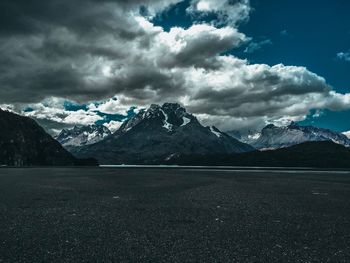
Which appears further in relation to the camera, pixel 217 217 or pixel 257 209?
pixel 257 209

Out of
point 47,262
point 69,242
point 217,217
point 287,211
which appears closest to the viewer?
point 47,262

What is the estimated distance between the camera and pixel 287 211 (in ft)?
84.8

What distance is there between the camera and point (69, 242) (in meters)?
15.6

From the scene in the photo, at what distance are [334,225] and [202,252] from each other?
10.0 m

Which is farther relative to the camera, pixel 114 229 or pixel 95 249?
pixel 114 229

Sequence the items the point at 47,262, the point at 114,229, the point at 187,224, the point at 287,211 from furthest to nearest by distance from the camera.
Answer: the point at 287,211 → the point at 187,224 → the point at 114,229 → the point at 47,262

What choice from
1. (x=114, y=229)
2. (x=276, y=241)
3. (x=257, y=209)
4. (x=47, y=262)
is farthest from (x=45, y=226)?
(x=257, y=209)

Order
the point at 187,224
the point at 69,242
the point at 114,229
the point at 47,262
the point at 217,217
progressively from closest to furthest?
the point at 47,262 < the point at 69,242 < the point at 114,229 < the point at 187,224 < the point at 217,217

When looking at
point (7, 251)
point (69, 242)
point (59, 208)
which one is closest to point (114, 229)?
point (69, 242)

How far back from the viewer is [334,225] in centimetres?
2031

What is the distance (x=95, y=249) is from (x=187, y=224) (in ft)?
23.0

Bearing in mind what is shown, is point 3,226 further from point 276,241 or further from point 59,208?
point 276,241

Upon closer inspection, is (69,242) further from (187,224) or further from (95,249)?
(187,224)

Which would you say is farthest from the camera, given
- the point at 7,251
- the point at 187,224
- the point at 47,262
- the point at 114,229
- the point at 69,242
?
the point at 187,224
